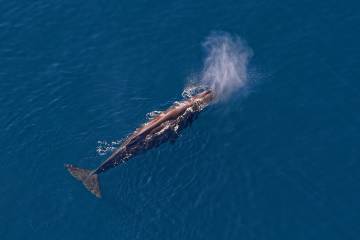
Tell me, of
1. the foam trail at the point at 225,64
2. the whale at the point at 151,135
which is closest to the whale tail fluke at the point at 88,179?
the whale at the point at 151,135

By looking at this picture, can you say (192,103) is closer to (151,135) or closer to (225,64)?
(151,135)

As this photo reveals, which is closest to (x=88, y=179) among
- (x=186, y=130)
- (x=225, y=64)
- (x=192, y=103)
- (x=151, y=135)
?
(x=151, y=135)

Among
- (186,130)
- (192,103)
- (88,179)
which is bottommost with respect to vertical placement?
(186,130)

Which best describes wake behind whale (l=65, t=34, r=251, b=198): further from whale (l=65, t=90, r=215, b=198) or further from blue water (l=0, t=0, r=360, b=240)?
blue water (l=0, t=0, r=360, b=240)

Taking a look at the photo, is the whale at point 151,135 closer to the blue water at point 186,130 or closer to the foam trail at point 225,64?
the blue water at point 186,130

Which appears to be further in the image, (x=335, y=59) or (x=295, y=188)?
(x=335, y=59)

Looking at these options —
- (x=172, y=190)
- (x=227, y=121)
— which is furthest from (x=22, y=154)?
(x=227, y=121)

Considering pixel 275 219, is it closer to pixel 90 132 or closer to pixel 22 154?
pixel 90 132
